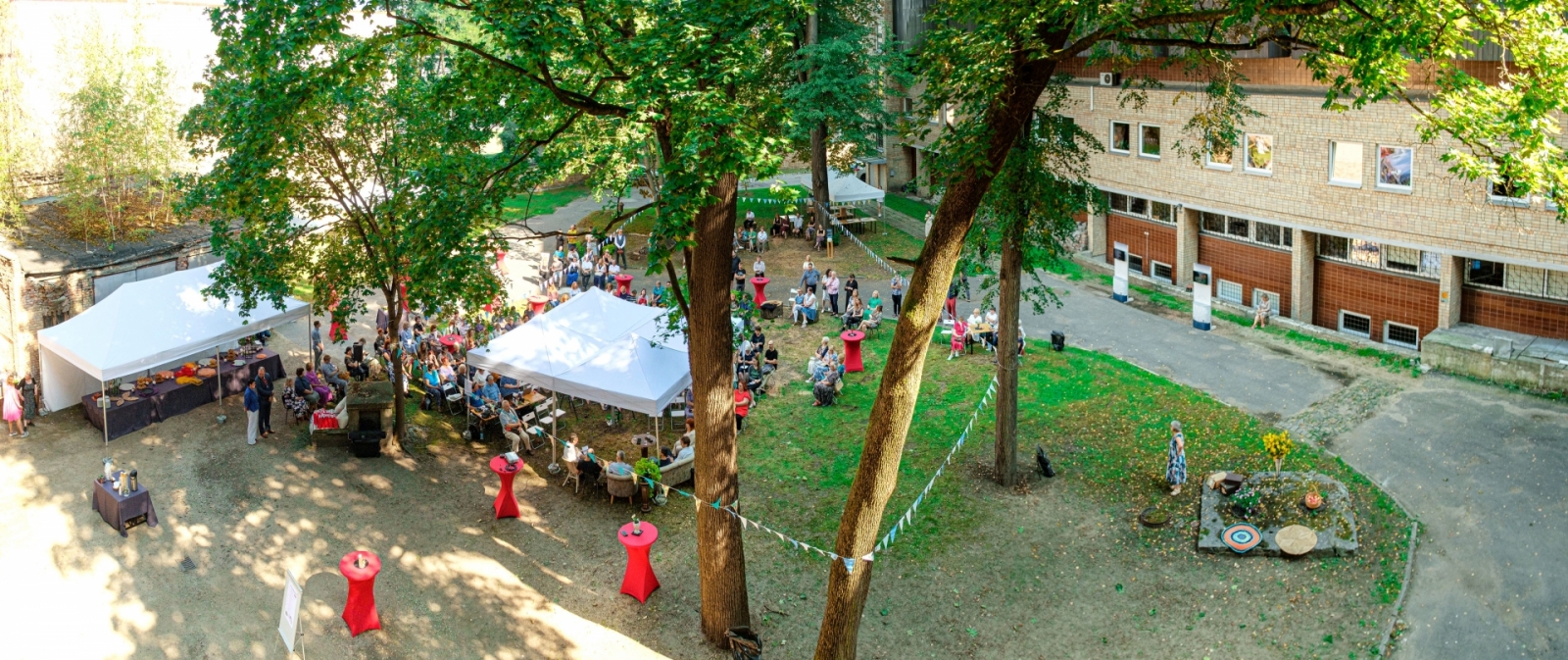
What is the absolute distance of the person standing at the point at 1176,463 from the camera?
16641 mm

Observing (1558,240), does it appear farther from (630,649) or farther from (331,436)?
(331,436)

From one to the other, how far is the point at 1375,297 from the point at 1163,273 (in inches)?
261

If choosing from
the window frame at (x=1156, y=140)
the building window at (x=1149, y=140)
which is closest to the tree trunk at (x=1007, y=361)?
the window frame at (x=1156, y=140)

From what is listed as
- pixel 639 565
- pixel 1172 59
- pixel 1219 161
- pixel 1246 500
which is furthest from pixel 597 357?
pixel 1219 161

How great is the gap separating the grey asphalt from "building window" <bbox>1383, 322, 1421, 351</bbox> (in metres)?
2.50

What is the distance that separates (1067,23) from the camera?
9.41m

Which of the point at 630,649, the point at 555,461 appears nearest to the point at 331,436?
the point at 555,461

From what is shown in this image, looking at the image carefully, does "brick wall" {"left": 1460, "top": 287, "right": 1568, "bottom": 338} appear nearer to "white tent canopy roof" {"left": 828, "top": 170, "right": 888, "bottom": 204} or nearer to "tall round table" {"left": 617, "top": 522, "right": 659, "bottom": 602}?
"tall round table" {"left": 617, "top": 522, "right": 659, "bottom": 602}

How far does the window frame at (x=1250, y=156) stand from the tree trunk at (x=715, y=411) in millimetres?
17380

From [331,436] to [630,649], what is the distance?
8.65 meters

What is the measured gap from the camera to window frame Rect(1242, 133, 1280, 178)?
25094mm

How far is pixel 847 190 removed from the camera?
36.5 metres

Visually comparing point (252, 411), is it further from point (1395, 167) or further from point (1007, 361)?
point (1395, 167)

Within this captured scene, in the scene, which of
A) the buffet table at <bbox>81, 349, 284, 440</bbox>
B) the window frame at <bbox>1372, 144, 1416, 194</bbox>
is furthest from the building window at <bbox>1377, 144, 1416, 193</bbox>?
the buffet table at <bbox>81, 349, 284, 440</bbox>
